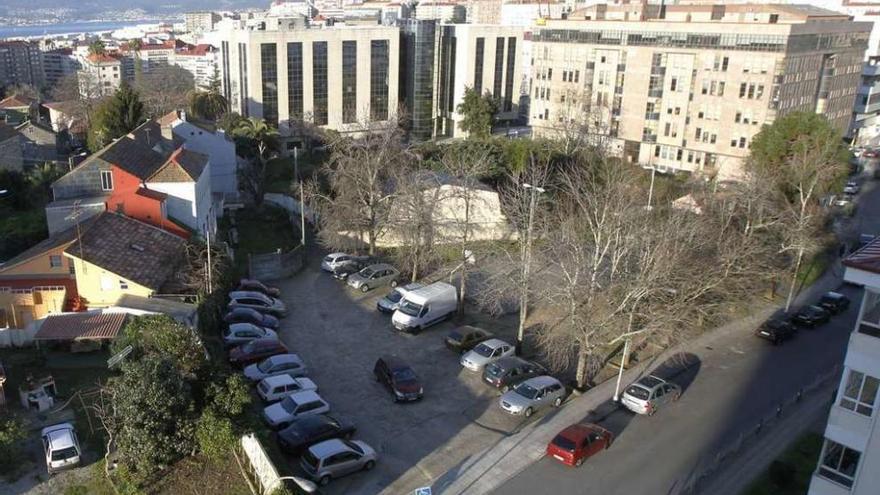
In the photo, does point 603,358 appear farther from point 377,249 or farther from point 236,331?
point 377,249

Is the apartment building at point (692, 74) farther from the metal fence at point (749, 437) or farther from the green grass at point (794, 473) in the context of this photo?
the green grass at point (794, 473)

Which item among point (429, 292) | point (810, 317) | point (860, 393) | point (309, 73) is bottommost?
point (810, 317)

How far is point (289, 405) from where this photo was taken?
79.4ft

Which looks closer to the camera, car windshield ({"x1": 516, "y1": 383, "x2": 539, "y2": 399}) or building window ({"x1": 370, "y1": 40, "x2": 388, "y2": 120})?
car windshield ({"x1": 516, "y1": 383, "x2": 539, "y2": 399})

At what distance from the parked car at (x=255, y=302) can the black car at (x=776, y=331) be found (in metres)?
25.5

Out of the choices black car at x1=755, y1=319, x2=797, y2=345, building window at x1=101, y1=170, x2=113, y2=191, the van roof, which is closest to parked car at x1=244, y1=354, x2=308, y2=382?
the van roof

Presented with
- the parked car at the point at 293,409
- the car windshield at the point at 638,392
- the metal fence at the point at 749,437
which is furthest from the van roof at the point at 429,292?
the metal fence at the point at 749,437

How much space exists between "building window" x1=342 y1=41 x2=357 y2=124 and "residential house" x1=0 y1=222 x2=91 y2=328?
52033 mm

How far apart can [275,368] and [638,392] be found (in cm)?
1513

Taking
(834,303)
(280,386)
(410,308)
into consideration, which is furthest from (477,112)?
(280,386)

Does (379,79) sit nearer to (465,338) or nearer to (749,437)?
(465,338)

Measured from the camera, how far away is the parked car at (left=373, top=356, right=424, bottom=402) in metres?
26.4

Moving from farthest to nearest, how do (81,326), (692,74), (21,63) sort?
(21,63), (692,74), (81,326)

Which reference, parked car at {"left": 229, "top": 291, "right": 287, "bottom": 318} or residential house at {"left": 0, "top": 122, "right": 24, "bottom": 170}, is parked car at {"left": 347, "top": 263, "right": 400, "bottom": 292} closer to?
parked car at {"left": 229, "top": 291, "right": 287, "bottom": 318}
